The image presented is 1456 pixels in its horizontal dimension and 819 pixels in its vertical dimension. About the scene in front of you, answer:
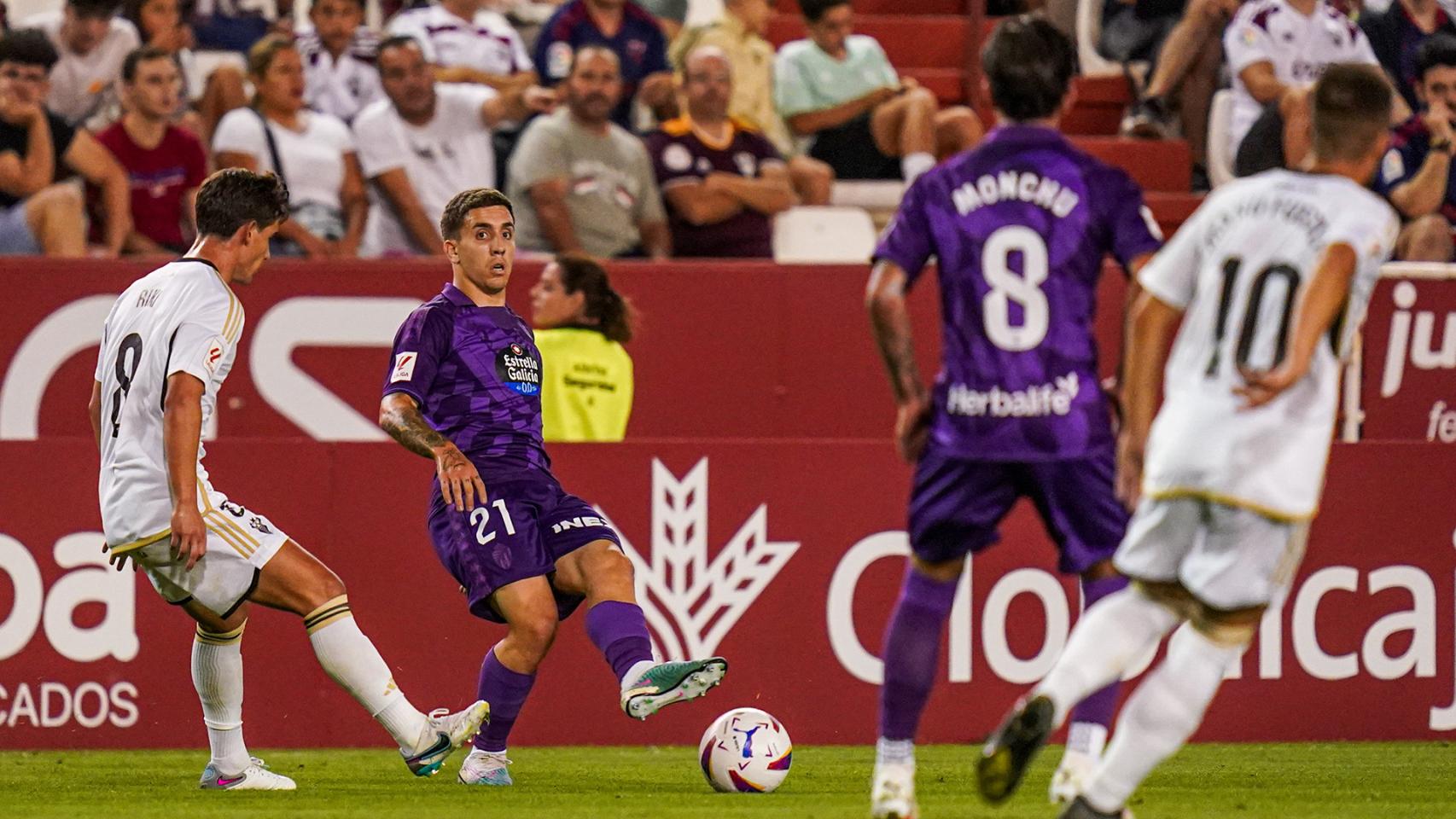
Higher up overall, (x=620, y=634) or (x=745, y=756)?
(x=620, y=634)

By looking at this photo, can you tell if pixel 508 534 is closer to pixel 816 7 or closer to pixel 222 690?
pixel 222 690

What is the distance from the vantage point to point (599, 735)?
8531mm

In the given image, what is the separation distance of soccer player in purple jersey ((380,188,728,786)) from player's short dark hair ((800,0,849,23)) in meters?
5.38

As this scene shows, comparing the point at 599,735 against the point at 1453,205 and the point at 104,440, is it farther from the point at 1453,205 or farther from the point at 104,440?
the point at 1453,205

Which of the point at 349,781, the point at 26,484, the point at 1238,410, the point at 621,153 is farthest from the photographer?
the point at 621,153

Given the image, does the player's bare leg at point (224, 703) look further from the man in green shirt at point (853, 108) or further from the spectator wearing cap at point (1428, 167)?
the spectator wearing cap at point (1428, 167)

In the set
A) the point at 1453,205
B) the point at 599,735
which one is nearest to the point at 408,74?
the point at 599,735

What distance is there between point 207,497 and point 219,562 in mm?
203

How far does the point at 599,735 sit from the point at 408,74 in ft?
12.4

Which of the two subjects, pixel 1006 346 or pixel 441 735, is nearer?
pixel 1006 346

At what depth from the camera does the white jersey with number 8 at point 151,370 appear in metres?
6.27

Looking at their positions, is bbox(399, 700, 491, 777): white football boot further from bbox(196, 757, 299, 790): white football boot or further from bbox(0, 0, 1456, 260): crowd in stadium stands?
bbox(0, 0, 1456, 260): crowd in stadium stands

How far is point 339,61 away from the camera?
446 inches

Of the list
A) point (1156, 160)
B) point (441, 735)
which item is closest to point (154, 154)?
point (441, 735)
